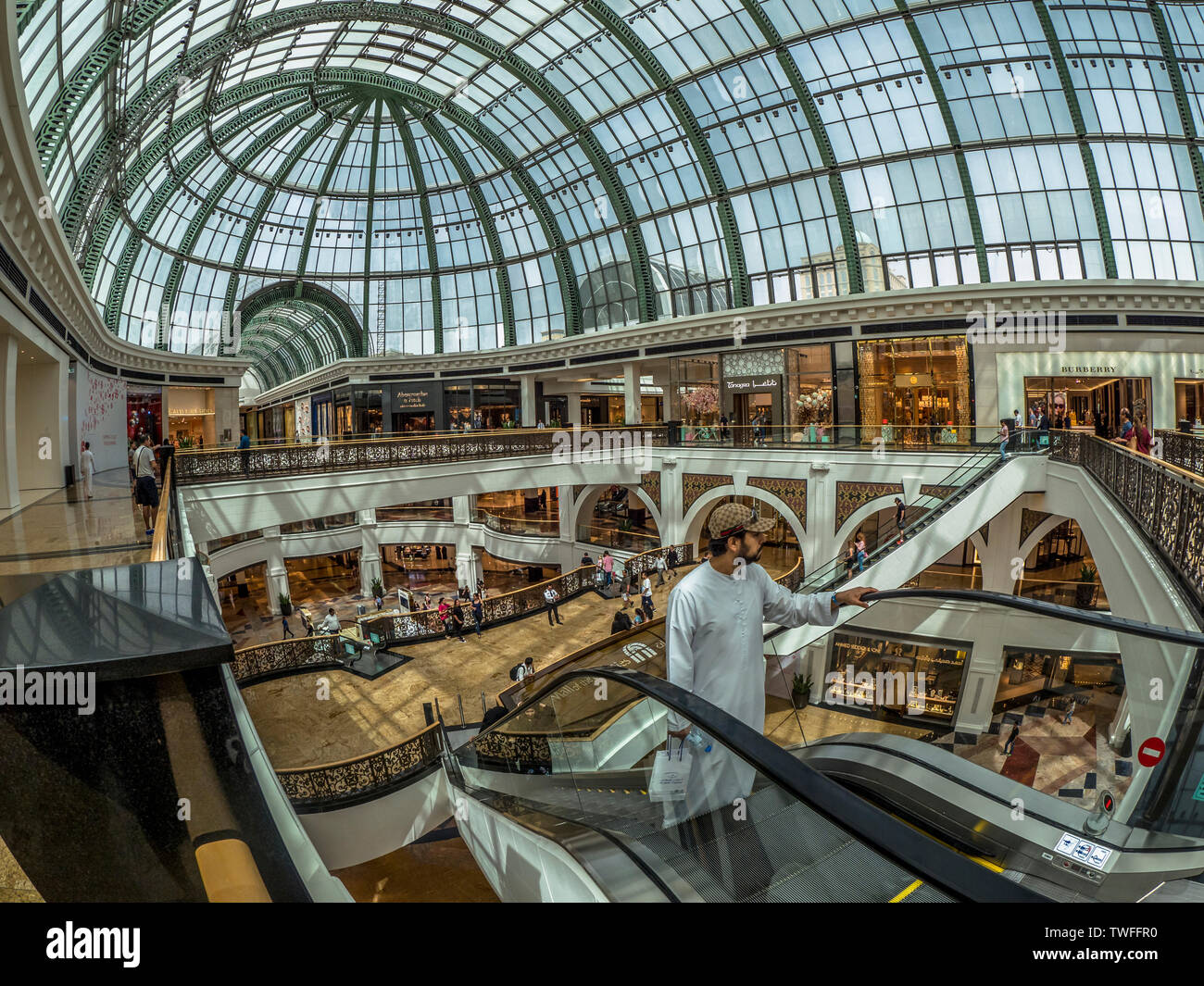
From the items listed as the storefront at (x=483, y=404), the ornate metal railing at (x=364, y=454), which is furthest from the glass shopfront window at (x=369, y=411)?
the ornate metal railing at (x=364, y=454)

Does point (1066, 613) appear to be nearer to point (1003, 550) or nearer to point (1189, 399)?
point (1003, 550)

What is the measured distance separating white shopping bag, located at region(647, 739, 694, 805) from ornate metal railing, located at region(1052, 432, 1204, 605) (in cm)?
458

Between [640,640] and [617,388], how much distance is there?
3676 centimetres

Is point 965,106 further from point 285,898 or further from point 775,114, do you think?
point 285,898

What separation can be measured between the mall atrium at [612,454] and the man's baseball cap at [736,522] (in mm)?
21

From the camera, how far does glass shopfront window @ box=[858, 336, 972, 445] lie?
22.8 metres

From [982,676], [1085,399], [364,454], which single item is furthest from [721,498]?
[982,676]

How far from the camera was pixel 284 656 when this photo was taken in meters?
15.7

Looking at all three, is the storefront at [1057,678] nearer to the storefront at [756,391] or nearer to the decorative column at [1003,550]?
the decorative column at [1003,550]

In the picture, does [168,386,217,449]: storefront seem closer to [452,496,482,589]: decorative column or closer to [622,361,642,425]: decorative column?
[452,496,482,589]: decorative column

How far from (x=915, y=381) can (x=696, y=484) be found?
8.69m

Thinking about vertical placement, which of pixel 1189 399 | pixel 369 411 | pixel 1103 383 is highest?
pixel 369 411

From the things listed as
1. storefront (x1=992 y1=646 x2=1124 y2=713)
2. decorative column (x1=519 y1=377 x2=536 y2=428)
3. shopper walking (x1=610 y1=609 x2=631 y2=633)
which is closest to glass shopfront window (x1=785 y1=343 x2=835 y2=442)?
shopper walking (x1=610 y1=609 x2=631 y2=633)

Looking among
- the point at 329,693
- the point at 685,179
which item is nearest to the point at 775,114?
the point at 685,179
